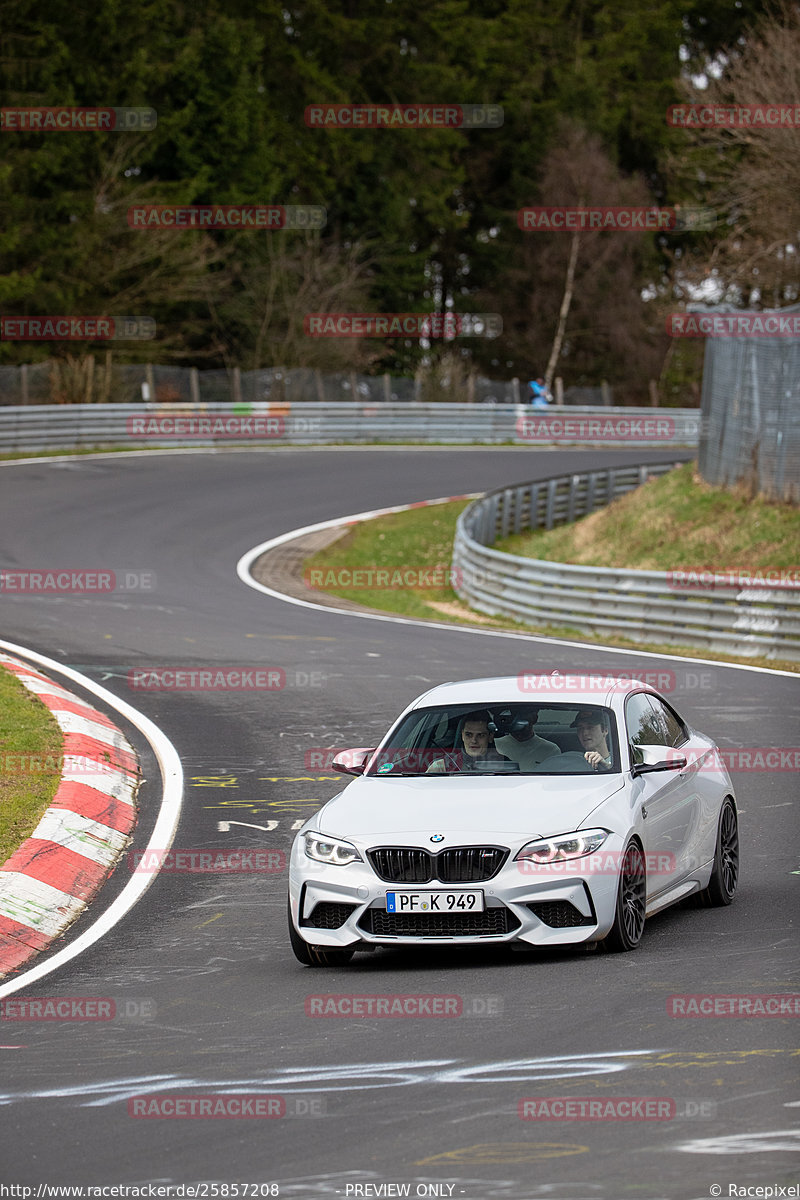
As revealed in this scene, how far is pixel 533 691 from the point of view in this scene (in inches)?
364

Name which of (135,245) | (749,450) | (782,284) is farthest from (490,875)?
(135,245)

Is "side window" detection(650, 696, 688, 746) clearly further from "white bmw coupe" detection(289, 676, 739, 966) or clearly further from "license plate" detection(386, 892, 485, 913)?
"license plate" detection(386, 892, 485, 913)

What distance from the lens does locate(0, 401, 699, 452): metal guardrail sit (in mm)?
42312

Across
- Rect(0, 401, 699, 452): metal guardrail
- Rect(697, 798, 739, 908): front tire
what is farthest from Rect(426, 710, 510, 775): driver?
Rect(0, 401, 699, 452): metal guardrail

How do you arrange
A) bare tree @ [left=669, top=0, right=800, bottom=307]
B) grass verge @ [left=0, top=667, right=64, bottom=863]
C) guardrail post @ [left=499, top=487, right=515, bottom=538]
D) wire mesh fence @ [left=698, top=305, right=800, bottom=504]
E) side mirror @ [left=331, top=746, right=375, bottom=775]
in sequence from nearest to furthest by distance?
side mirror @ [left=331, top=746, right=375, bottom=775] < grass verge @ [left=0, top=667, right=64, bottom=863] < wire mesh fence @ [left=698, top=305, right=800, bottom=504] < guardrail post @ [left=499, top=487, right=515, bottom=538] < bare tree @ [left=669, top=0, right=800, bottom=307]

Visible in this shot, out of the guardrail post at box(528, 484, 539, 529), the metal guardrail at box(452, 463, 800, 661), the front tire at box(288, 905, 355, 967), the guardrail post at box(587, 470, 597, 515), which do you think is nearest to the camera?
the front tire at box(288, 905, 355, 967)

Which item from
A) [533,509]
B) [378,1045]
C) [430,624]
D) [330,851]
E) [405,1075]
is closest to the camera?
[405,1075]

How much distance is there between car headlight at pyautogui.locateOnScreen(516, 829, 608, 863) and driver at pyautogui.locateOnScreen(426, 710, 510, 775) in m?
0.95

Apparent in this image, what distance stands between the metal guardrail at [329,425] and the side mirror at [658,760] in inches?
1359

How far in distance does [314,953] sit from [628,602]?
15335 mm

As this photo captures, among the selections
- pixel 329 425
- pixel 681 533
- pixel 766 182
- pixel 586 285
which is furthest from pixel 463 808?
pixel 586 285

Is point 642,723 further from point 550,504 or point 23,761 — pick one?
point 550,504

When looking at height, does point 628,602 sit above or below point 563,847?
below

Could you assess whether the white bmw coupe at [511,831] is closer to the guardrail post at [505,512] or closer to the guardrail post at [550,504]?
the guardrail post at [505,512]
